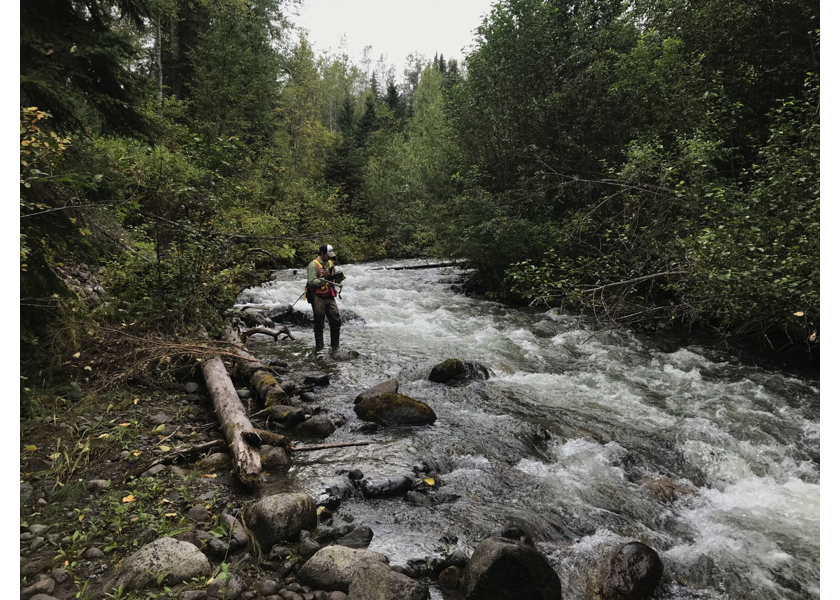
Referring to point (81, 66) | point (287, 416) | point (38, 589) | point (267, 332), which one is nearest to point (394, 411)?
point (287, 416)

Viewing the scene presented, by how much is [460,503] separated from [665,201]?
8.35 metres

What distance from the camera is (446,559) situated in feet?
13.1

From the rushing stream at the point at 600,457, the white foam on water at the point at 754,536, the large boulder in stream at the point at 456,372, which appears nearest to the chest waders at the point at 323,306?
the rushing stream at the point at 600,457

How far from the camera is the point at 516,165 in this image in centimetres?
1825

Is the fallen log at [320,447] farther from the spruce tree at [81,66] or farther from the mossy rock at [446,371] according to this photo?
the spruce tree at [81,66]

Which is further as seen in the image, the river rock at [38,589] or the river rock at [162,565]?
the river rock at [162,565]

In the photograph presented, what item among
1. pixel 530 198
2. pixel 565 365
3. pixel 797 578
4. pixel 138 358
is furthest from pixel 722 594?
pixel 530 198

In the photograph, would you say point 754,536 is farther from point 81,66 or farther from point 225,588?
point 81,66

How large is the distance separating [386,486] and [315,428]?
178cm

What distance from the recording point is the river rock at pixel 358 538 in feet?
13.5

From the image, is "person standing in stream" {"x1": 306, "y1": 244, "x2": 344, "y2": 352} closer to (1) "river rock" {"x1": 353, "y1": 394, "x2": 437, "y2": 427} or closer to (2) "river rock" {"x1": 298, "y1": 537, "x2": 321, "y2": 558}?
(1) "river rock" {"x1": 353, "y1": 394, "x2": 437, "y2": 427}

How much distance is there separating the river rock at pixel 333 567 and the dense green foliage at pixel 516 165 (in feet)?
12.7

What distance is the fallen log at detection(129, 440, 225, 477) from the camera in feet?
15.6

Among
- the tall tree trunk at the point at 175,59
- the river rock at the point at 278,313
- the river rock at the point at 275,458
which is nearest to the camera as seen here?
the river rock at the point at 275,458
